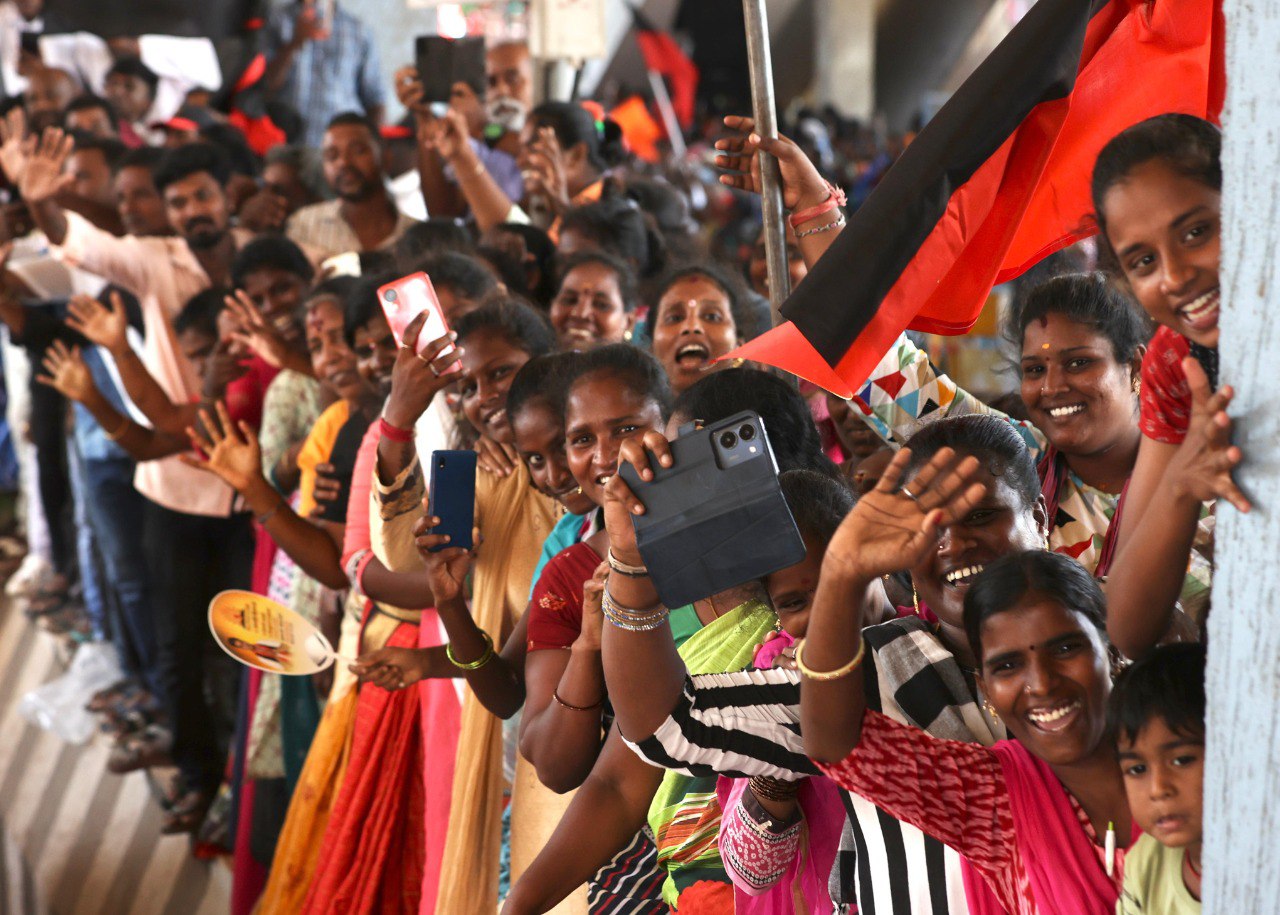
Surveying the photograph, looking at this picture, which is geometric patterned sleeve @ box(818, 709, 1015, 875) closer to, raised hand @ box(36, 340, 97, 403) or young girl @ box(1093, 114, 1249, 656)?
young girl @ box(1093, 114, 1249, 656)

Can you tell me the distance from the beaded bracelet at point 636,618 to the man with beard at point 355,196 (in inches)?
126

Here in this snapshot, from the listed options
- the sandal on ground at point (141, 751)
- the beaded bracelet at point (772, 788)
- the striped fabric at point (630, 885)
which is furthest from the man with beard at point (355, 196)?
the beaded bracelet at point (772, 788)

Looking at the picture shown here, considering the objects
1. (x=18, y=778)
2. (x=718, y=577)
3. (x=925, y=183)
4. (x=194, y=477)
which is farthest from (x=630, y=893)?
(x=18, y=778)

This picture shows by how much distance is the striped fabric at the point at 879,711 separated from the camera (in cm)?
157

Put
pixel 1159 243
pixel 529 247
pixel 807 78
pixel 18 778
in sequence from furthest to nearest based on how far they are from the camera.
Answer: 1. pixel 807 78
2. pixel 18 778
3. pixel 529 247
4. pixel 1159 243

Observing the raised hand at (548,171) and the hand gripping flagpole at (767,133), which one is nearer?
the hand gripping flagpole at (767,133)

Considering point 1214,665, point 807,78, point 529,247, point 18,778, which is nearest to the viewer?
point 1214,665

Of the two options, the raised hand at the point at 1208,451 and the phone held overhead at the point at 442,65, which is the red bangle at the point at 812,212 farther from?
the phone held overhead at the point at 442,65

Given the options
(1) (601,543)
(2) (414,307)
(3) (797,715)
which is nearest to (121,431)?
(2) (414,307)

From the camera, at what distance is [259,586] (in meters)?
3.85

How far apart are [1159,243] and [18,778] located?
4342mm

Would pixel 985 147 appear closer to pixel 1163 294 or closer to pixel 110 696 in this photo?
pixel 1163 294

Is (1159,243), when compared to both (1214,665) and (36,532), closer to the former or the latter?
(1214,665)

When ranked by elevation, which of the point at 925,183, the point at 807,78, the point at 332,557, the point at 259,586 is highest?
the point at 925,183
